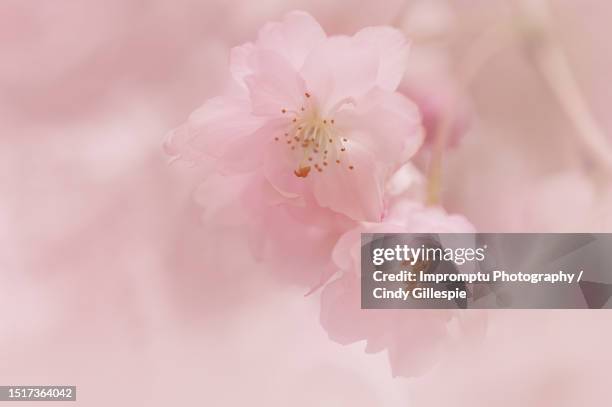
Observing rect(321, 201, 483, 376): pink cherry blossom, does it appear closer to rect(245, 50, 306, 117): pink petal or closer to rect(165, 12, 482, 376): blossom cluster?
rect(165, 12, 482, 376): blossom cluster

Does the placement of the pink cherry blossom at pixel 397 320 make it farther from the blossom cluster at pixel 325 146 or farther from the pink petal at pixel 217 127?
the pink petal at pixel 217 127

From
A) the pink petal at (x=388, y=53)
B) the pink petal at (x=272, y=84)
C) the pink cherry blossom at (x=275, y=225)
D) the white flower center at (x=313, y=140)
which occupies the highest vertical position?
the pink petal at (x=388, y=53)

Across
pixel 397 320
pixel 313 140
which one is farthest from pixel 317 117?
pixel 397 320

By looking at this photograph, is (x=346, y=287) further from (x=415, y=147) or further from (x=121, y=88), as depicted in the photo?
(x=121, y=88)

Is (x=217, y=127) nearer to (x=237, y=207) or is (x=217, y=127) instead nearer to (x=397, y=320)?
(x=237, y=207)

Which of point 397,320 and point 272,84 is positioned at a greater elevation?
point 272,84

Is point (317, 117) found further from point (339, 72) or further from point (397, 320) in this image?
point (397, 320)

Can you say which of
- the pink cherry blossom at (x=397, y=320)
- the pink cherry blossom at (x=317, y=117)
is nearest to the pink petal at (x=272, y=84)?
the pink cherry blossom at (x=317, y=117)
